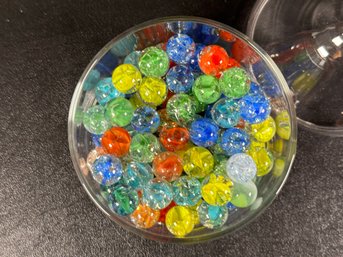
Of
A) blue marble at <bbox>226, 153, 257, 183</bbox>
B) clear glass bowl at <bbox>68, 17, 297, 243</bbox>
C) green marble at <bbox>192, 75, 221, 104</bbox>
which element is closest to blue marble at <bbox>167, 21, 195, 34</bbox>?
clear glass bowl at <bbox>68, 17, 297, 243</bbox>

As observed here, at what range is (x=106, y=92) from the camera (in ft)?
2.19

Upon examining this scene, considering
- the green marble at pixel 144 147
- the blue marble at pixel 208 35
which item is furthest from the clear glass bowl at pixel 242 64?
the green marble at pixel 144 147

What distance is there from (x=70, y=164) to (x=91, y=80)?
22 cm

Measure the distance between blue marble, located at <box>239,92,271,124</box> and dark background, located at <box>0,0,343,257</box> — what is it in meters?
0.22

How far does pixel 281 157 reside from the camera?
68 cm

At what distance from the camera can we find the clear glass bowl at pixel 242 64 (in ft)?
2.13

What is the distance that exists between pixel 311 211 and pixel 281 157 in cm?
19

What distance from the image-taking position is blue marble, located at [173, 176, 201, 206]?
608 millimetres

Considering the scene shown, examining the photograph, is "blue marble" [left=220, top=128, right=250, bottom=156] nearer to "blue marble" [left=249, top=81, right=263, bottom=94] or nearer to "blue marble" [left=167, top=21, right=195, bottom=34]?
"blue marble" [left=249, top=81, right=263, bottom=94]

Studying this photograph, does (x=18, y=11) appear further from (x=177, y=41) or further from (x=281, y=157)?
(x=281, y=157)

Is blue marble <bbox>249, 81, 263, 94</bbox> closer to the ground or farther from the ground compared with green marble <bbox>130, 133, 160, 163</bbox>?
farther from the ground

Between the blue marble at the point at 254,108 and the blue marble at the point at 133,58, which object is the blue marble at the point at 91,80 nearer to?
the blue marble at the point at 133,58

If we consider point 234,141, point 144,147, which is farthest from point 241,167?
point 144,147

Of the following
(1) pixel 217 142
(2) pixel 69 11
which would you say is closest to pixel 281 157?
(1) pixel 217 142
